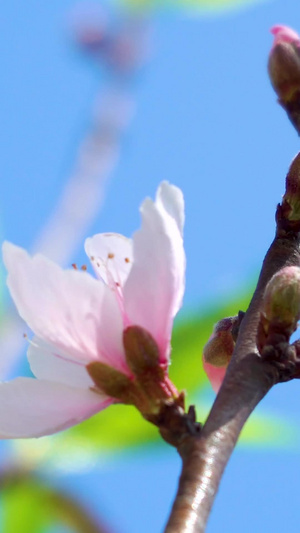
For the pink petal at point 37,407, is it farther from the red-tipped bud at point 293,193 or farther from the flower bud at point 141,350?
the red-tipped bud at point 293,193

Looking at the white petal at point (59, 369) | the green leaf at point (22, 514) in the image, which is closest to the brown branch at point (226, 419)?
the white petal at point (59, 369)

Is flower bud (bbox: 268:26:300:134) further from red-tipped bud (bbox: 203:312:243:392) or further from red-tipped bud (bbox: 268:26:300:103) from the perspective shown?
red-tipped bud (bbox: 203:312:243:392)

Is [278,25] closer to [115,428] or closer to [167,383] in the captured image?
[167,383]

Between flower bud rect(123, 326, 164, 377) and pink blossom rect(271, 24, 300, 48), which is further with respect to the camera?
pink blossom rect(271, 24, 300, 48)

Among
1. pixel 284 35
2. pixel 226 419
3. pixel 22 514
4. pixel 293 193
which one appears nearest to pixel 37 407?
pixel 226 419

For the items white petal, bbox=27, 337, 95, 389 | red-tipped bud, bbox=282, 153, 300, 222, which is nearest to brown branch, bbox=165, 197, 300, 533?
red-tipped bud, bbox=282, 153, 300, 222

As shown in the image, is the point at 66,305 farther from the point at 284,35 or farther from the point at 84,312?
the point at 284,35
